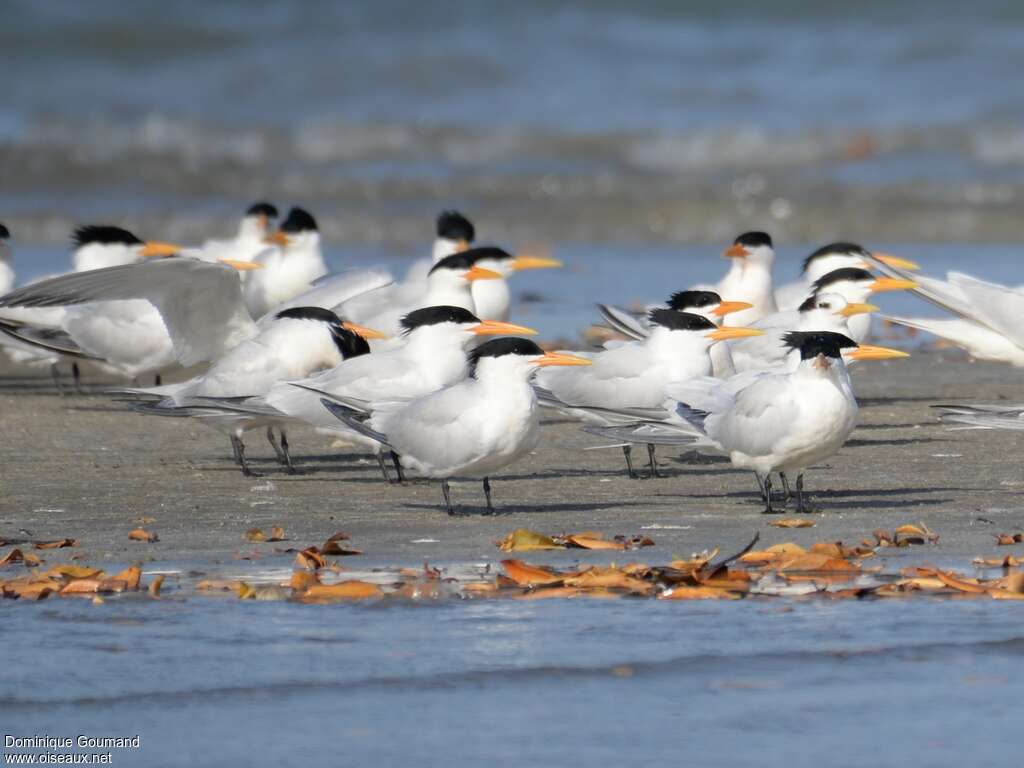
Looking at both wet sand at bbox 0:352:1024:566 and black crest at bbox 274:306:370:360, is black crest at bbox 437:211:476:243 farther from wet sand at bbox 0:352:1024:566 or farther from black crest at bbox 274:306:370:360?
black crest at bbox 274:306:370:360

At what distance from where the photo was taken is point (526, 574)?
4.42 meters

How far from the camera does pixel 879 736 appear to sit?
130 inches

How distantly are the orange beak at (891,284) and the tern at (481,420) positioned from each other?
215cm

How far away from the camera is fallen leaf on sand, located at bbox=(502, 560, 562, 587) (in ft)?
14.4

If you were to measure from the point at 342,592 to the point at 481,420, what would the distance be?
1278 mm

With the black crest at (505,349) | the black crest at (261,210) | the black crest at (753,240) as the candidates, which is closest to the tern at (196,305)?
the black crest at (505,349)

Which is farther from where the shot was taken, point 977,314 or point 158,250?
point 158,250

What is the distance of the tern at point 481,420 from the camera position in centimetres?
548

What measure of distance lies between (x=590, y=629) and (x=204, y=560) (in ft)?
3.89

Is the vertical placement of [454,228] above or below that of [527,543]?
above

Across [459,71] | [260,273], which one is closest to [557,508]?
[260,273]

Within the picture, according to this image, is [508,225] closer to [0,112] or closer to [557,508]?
[0,112]

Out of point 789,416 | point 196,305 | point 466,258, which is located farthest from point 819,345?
point 466,258

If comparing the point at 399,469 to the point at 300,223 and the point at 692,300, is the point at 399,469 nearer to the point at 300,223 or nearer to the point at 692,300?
the point at 692,300
